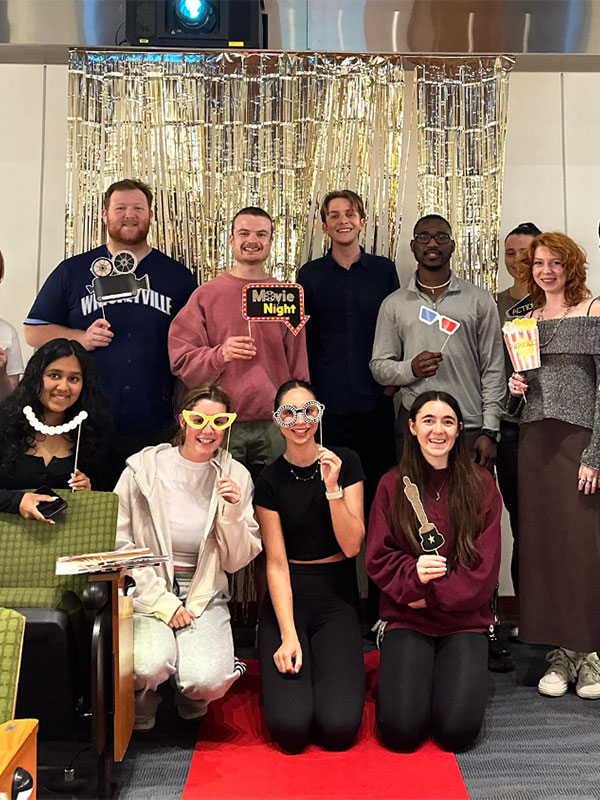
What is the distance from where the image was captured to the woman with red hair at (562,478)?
3.11 meters

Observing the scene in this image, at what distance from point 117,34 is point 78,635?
3.17 meters

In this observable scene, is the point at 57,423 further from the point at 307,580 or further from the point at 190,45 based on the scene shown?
the point at 190,45

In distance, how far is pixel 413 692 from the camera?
2678mm

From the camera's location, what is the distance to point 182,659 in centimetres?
270

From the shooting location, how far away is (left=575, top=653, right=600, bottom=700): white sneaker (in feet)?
10.2

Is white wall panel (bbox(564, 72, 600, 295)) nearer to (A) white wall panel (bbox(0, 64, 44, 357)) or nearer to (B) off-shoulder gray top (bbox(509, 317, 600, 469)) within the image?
(B) off-shoulder gray top (bbox(509, 317, 600, 469))

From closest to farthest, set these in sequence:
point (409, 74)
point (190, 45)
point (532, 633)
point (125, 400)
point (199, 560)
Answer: point (199, 560)
point (532, 633)
point (125, 400)
point (190, 45)
point (409, 74)

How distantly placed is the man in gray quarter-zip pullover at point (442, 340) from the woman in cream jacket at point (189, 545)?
3.01ft

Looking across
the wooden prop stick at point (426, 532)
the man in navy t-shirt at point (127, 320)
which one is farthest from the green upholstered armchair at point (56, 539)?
the wooden prop stick at point (426, 532)

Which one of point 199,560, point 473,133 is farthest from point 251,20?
point 199,560

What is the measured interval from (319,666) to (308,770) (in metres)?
0.37

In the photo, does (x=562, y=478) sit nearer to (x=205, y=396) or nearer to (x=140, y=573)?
(x=205, y=396)

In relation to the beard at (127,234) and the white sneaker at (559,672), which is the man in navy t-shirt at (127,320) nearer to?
the beard at (127,234)

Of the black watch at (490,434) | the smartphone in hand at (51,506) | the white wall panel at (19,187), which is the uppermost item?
the white wall panel at (19,187)
